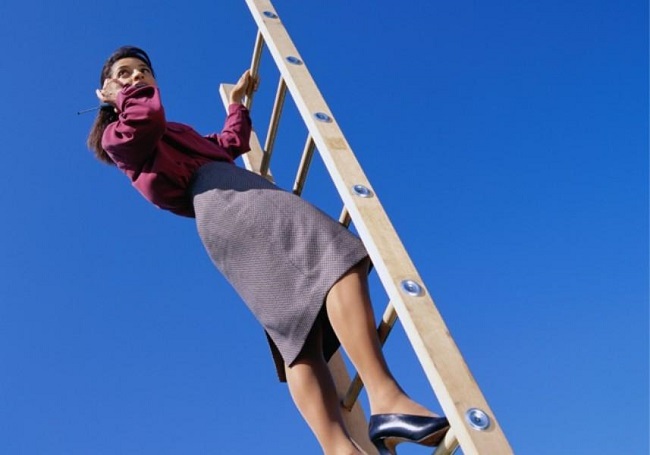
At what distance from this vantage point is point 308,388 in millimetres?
1847

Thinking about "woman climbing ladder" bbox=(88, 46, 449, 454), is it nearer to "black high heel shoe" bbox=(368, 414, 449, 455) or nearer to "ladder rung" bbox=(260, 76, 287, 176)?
"black high heel shoe" bbox=(368, 414, 449, 455)

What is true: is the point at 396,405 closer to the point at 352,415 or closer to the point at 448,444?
the point at 448,444

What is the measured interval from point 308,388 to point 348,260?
1.16 ft

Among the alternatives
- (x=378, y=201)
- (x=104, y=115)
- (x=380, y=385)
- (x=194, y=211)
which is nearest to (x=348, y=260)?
(x=378, y=201)

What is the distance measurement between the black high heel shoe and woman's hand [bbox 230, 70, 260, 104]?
1.52 m

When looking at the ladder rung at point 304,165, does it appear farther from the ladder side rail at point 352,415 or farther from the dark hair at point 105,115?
the dark hair at point 105,115

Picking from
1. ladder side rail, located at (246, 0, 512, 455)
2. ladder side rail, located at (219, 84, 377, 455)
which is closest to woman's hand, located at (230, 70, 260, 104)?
ladder side rail, located at (246, 0, 512, 455)

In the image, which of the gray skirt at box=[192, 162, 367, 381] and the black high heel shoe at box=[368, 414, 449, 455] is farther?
the gray skirt at box=[192, 162, 367, 381]

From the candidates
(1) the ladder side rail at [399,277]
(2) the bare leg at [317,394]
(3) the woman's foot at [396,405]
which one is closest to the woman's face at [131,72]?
(1) the ladder side rail at [399,277]

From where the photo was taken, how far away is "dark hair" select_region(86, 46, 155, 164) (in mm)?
2441

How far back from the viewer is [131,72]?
2.40m

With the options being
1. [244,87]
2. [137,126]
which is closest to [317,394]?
[137,126]

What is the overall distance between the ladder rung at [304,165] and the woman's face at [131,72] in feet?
1.78

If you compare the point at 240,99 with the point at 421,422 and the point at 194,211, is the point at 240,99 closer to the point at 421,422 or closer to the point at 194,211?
the point at 194,211
